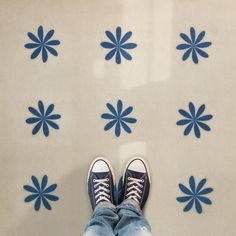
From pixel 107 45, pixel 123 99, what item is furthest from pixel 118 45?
pixel 123 99

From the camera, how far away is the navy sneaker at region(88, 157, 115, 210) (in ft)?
3.51

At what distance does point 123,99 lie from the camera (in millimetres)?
1072

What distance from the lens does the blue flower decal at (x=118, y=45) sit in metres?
1.06

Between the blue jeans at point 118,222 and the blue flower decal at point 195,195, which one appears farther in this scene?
the blue flower decal at point 195,195

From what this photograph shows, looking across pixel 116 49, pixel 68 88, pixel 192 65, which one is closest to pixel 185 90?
pixel 192 65

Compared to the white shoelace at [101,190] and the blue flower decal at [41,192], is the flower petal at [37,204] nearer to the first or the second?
the blue flower decal at [41,192]

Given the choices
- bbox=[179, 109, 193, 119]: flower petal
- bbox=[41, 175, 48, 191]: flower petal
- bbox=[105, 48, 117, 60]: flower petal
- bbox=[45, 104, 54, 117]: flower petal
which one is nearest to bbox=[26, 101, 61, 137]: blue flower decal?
bbox=[45, 104, 54, 117]: flower petal

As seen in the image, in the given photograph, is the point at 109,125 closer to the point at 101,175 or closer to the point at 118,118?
the point at 118,118

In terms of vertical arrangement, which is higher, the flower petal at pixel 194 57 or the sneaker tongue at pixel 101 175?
the flower petal at pixel 194 57

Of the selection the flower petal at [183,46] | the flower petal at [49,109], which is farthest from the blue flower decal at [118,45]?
the flower petal at [49,109]

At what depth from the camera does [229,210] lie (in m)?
1.08

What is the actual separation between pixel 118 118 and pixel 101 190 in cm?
27

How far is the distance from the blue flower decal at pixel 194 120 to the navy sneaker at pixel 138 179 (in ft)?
0.66

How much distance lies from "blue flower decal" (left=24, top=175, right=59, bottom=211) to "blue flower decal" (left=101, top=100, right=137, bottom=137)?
297mm
